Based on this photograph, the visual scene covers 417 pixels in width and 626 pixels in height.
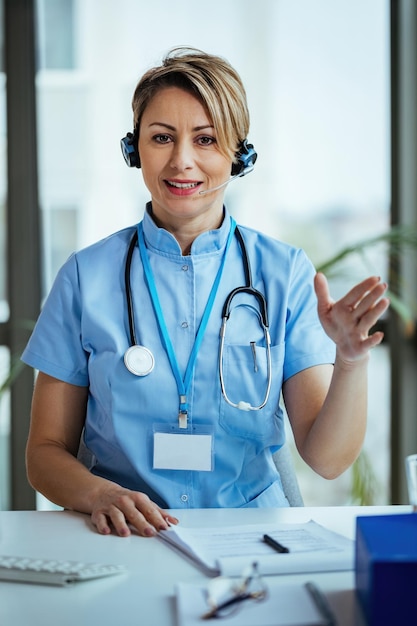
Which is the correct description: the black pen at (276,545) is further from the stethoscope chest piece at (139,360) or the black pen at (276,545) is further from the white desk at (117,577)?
the stethoscope chest piece at (139,360)

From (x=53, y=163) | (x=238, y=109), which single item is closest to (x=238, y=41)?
(x=53, y=163)

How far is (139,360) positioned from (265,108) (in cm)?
172

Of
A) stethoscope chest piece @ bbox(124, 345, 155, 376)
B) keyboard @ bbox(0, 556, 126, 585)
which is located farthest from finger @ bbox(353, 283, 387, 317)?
keyboard @ bbox(0, 556, 126, 585)

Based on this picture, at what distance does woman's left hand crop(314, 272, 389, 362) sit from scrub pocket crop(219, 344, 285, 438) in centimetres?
26

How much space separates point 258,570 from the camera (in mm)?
1102

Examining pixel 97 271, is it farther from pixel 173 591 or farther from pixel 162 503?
pixel 173 591

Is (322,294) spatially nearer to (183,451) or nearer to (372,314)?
(372,314)

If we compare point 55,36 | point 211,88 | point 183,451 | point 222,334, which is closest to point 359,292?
point 222,334

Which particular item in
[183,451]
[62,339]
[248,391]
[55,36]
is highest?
[55,36]

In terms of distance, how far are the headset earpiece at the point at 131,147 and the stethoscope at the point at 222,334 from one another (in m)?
0.17

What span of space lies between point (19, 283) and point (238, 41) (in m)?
1.24

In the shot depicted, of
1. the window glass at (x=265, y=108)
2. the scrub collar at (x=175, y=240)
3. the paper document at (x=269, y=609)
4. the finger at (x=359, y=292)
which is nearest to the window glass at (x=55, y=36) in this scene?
the window glass at (x=265, y=108)

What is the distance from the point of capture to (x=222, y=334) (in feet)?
5.42

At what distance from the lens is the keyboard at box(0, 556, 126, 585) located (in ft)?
3.53
